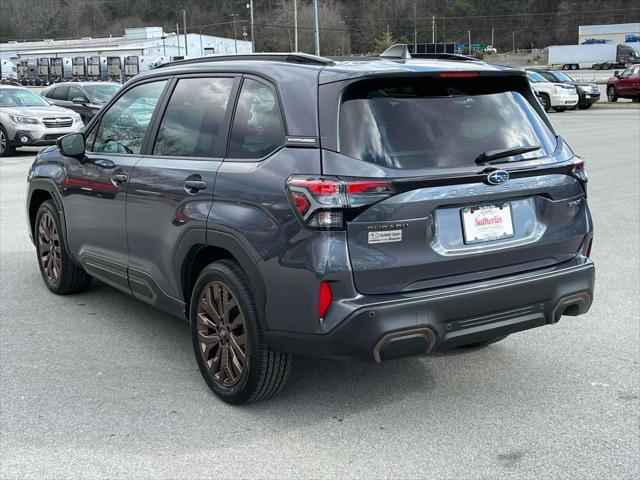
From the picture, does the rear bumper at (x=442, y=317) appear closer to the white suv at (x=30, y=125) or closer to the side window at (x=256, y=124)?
the side window at (x=256, y=124)

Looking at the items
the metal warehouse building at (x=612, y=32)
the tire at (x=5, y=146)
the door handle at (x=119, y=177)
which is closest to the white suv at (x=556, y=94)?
the tire at (x=5, y=146)

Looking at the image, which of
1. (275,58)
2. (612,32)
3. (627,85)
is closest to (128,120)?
(275,58)

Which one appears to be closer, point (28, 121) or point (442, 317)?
point (442, 317)

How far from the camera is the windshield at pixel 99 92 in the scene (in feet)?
74.9

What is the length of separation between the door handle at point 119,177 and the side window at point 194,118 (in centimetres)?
31

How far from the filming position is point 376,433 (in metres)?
3.68

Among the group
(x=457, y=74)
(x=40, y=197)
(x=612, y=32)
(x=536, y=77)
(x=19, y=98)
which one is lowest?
(x=40, y=197)

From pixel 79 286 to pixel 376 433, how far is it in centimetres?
335

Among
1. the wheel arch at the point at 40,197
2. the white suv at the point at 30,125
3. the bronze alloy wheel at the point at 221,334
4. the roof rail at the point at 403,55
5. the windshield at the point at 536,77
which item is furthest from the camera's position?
the windshield at the point at 536,77

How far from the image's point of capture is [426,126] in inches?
142

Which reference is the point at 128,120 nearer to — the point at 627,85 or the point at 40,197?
the point at 40,197

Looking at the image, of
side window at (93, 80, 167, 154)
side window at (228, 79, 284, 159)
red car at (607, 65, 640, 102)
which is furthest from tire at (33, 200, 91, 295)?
red car at (607, 65, 640, 102)

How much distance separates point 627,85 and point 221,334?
36.1 m

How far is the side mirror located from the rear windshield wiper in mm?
2981
